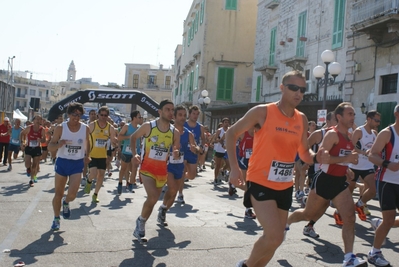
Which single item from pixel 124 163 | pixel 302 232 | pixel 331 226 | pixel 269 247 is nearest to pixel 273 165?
pixel 269 247

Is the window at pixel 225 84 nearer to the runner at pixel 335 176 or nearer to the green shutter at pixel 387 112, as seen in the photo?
the green shutter at pixel 387 112

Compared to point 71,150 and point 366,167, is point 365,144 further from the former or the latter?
point 71,150

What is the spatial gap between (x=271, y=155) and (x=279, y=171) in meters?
0.15

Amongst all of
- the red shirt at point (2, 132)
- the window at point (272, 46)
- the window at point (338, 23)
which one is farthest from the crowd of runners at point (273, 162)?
the window at point (272, 46)

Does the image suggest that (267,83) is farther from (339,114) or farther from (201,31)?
(339,114)

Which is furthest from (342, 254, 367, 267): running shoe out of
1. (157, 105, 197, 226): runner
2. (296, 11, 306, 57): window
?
(296, 11, 306, 57): window

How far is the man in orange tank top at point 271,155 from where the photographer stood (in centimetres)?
453

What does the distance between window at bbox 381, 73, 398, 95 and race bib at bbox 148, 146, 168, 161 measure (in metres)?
13.6

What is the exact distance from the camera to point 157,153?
285 inches

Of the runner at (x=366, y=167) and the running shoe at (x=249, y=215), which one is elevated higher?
the runner at (x=366, y=167)

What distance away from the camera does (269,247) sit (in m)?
4.38

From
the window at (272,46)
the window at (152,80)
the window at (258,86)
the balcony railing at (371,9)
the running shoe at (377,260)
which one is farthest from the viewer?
the window at (152,80)

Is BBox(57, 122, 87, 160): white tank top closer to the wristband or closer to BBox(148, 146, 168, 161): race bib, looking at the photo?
BBox(148, 146, 168, 161): race bib

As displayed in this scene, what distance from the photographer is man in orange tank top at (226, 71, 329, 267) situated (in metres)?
4.53
